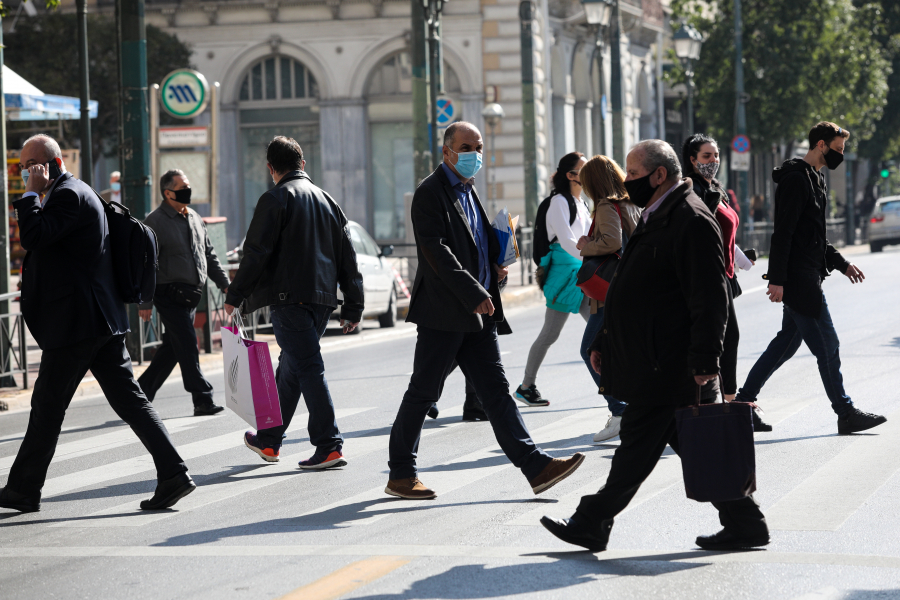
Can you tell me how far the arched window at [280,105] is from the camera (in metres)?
35.6

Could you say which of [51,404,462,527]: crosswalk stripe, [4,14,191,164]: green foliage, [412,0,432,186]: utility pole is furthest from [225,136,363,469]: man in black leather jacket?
[4,14,191,164]: green foliage

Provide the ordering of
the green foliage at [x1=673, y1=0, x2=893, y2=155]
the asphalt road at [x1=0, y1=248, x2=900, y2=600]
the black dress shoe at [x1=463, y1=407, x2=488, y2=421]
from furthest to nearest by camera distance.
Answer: the green foliage at [x1=673, y1=0, x2=893, y2=155] → the black dress shoe at [x1=463, y1=407, x2=488, y2=421] → the asphalt road at [x1=0, y1=248, x2=900, y2=600]

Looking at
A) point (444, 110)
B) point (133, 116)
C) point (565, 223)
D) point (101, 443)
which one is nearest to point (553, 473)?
point (565, 223)

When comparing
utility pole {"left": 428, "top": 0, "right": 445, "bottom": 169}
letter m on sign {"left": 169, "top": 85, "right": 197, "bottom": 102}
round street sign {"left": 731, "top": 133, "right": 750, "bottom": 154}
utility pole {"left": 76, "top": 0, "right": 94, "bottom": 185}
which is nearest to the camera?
letter m on sign {"left": 169, "top": 85, "right": 197, "bottom": 102}

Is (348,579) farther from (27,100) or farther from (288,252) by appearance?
(27,100)

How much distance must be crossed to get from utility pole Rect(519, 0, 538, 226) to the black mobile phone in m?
19.3

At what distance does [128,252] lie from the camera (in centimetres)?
687

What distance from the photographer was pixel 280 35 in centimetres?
3531

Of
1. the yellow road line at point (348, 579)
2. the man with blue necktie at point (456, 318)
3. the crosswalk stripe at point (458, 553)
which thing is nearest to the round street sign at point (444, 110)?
the man with blue necktie at point (456, 318)

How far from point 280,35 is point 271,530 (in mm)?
30442

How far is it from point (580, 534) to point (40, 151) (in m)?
3.28

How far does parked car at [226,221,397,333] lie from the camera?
1711 cm

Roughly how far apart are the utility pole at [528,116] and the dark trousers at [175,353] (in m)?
16.4

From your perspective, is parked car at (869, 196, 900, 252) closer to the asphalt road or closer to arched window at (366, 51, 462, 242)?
arched window at (366, 51, 462, 242)
